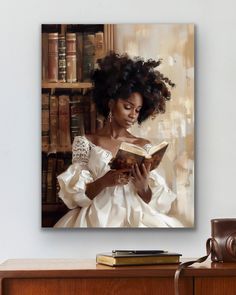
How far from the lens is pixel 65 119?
3.38m

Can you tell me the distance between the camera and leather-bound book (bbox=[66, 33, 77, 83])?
3391 millimetres

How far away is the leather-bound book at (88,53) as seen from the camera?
3393 millimetres

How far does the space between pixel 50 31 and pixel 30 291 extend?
158 cm

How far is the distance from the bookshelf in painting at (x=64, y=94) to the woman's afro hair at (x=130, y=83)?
0.13ft

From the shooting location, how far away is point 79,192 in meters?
3.37

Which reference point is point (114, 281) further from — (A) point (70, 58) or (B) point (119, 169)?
(A) point (70, 58)

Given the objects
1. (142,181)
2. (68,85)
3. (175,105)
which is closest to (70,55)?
(68,85)

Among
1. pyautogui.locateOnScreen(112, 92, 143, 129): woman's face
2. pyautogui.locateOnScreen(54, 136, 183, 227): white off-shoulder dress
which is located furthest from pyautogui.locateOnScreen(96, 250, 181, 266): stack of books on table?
pyautogui.locateOnScreen(112, 92, 143, 129): woman's face

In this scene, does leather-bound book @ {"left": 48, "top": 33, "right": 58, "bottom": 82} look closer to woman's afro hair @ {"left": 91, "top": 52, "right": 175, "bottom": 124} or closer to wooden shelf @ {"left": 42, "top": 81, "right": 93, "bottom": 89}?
wooden shelf @ {"left": 42, "top": 81, "right": 93, "bottom": 89}

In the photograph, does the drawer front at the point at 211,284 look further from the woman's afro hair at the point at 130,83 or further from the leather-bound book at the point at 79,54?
the leather-bound book at the point at 79,54

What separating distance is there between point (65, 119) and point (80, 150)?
0.51 feet

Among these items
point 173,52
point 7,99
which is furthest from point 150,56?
point 7,99

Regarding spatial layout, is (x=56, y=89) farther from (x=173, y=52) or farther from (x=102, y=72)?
(x=173, y=52)

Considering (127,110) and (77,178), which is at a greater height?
(127,110)
